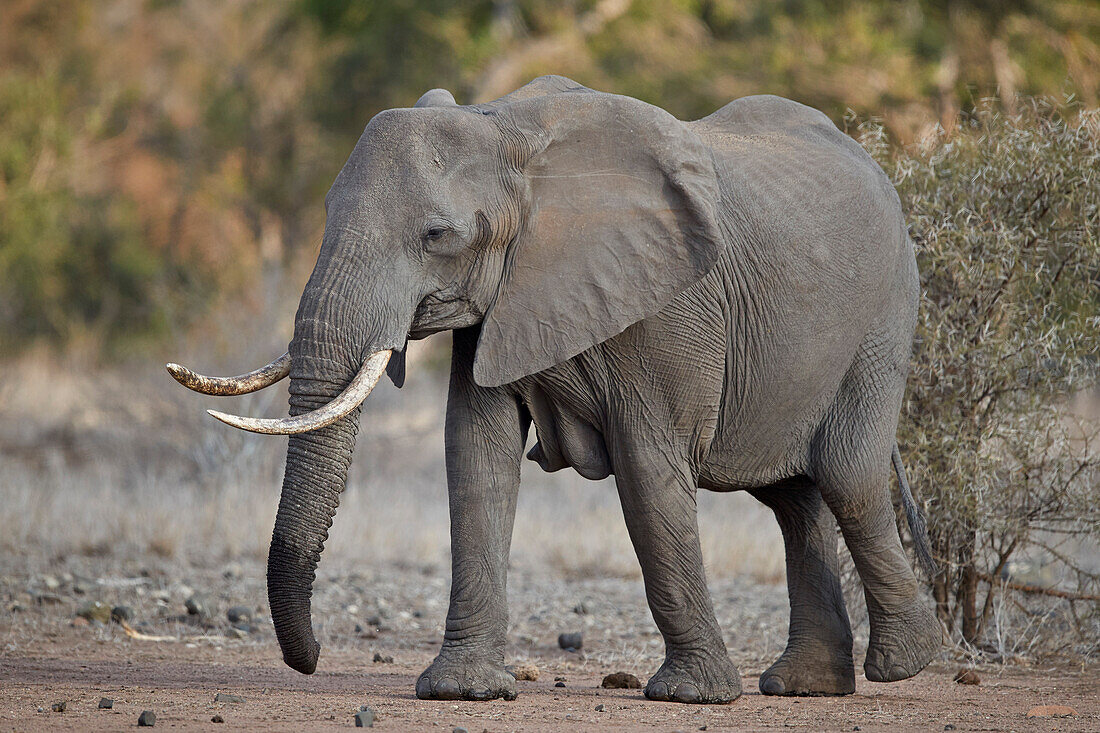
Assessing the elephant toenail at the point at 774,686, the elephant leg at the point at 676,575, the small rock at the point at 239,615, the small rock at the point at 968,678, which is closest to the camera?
the elephant leg at the point at 676,575

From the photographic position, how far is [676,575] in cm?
550

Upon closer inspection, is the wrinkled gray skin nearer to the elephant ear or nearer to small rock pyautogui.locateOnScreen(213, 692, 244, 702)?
the elephant ear

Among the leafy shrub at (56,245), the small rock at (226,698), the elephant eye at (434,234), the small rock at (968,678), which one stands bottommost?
the small rock at (226,698)

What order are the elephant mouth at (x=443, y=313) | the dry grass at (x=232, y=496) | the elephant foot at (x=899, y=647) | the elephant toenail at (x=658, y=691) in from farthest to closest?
1. the dry grass at (x=232, y=496)
2. the elephant foot at (x=899, y=647)
3. the elephant toenail at (x=658, y=691)
4. the elephant mouth at (x=443, y=313)

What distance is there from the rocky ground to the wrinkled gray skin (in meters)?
0.30

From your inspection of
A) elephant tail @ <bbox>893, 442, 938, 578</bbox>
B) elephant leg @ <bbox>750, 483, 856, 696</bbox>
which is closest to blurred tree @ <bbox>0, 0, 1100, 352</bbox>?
elephant leg @ <bbox>750, 483, 856, 696</bbox>

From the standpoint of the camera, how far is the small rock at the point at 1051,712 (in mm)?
5633

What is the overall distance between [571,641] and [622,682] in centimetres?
166

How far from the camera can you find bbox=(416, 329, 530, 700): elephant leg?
18.1 ft

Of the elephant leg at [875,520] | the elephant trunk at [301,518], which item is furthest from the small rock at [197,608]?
the elephant leg at [875,520]

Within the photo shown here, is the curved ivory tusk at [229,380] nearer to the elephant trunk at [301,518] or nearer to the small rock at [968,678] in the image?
the elephant trunk at [301,518]

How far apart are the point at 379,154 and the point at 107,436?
9568 millimetres

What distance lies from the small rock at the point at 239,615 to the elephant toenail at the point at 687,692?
3398mm

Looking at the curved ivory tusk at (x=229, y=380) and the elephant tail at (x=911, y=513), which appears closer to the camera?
the curved ivory tusk at (x=229, y=380)
